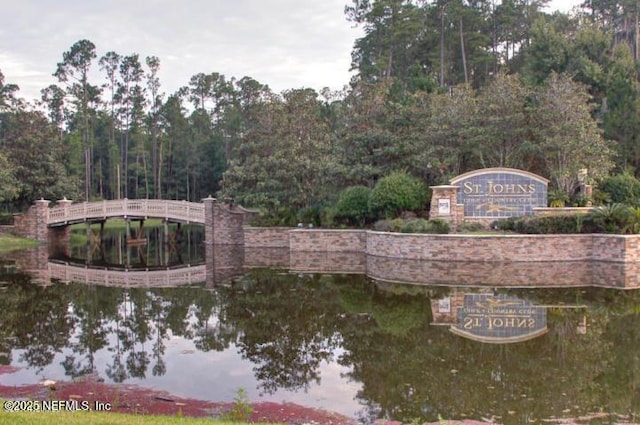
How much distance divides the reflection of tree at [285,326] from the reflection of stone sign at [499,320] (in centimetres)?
264

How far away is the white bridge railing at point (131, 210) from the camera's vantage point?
3130 centimetres

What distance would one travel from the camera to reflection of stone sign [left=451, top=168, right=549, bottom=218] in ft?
76.5

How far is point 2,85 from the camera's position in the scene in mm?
44062

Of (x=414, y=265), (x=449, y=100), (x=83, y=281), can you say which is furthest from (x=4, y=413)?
(x=449, y=100)

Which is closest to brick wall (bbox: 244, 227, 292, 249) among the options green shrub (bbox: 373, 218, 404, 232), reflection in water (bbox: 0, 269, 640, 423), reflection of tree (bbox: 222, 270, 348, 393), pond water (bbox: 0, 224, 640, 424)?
green shrub (bbox: 373, 218, 404, 232)

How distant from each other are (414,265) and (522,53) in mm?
31623

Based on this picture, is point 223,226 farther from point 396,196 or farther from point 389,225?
point 389,225

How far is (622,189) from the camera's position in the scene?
81.5ft

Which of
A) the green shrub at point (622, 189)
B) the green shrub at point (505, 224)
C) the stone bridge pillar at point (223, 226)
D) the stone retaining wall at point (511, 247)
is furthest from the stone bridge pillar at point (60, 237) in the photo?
the green shrub at point (622, 189)

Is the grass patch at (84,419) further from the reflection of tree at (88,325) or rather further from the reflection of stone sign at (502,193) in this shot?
the reflection of stone sign at (502,193)

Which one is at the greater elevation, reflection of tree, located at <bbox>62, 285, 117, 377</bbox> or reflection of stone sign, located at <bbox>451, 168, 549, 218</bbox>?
reflection of stone sign, located at <bbox>451, 168, 549, 218</bbox>

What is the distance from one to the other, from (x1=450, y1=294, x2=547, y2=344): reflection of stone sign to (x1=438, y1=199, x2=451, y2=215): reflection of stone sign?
30.3 ft

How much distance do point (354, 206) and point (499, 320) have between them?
46.7 ft

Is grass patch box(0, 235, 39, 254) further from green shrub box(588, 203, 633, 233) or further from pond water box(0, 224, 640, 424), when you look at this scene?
green shrub box(588, 203, 633, 233)
